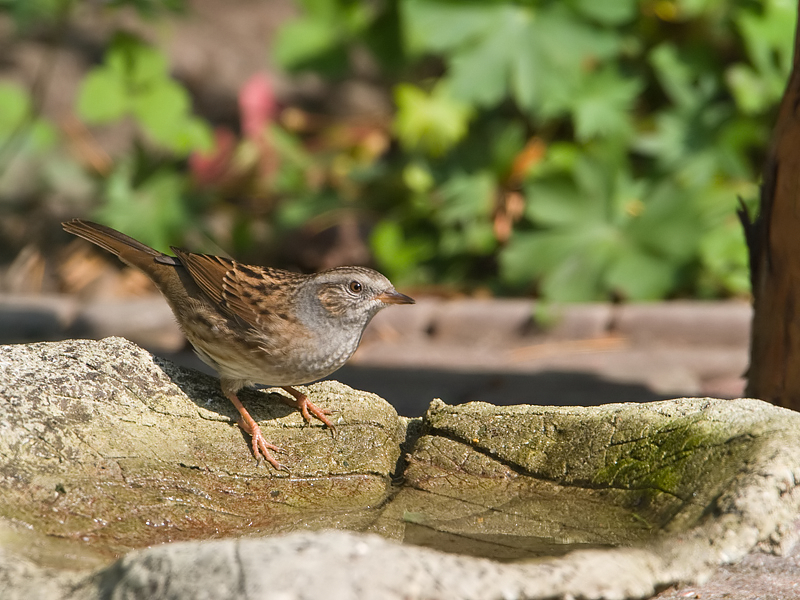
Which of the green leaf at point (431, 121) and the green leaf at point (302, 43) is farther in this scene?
the green leaf at point (302, 43)

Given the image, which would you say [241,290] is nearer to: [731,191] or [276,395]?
[276,395]

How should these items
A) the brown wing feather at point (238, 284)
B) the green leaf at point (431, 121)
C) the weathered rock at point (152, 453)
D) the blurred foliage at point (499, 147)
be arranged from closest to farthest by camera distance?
the weathered rock at point (152, 453), the brown wing feather at point (238, 284), the blurred foliage at point (499, 147), the green leaf at point (431, 121)

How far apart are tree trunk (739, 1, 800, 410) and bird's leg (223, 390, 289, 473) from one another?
2.47 metres

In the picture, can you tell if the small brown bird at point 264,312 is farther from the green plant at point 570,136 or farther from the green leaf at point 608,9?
the green leaf at point 608,9

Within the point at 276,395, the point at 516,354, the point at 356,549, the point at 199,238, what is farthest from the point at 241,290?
the point at 199,238

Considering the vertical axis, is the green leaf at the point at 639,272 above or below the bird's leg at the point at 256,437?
above

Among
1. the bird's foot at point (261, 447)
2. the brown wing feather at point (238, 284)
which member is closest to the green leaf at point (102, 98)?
the brown wing feather at point (238, 284)

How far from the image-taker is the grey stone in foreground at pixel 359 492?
2.19 m

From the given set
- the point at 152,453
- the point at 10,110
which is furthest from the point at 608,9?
the point at 152,453

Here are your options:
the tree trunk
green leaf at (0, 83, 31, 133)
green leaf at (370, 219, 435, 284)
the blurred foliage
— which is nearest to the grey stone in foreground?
the tree trunk

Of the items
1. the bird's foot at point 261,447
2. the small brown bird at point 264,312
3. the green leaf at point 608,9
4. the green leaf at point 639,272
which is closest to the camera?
the bird's foot at point 261,447

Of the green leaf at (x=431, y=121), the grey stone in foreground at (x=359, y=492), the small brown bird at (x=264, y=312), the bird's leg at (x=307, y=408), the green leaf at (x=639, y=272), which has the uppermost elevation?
the green leaf at (x=431, y=121)

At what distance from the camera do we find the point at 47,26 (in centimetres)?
927

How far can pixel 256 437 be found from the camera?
3570 mm
